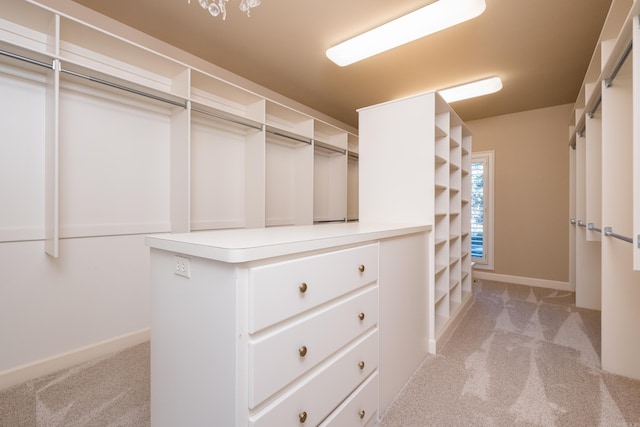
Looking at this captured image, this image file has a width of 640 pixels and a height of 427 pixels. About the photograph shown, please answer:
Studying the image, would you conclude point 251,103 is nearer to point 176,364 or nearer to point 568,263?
point 176,364

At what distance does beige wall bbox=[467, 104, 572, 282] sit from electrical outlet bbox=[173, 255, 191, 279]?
4.79m

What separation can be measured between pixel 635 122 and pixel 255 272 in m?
1.71

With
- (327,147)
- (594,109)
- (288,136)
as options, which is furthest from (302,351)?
(327,147)

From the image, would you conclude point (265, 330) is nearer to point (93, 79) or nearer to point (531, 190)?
point (93, 79)

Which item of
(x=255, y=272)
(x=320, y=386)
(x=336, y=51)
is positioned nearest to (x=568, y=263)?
(x=336, y=51)

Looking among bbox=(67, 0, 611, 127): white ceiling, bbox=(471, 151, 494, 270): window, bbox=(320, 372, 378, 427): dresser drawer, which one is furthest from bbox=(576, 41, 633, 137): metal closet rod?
bbox=(471, 151, 494, 270): window

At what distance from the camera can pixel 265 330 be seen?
3.01 ft

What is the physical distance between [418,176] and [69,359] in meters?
2.80

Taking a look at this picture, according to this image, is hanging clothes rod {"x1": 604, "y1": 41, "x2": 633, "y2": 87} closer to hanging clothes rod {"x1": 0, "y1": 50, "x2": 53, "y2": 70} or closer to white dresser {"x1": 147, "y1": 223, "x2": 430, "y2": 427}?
white dresser {"x1": 147, "y1": 223, "x2": 430, "y2": 427}

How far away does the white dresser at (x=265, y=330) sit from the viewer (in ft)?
2.82

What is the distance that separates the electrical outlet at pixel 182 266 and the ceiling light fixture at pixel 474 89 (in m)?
3.46

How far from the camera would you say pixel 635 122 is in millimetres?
1248

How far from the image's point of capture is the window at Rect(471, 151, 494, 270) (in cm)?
456

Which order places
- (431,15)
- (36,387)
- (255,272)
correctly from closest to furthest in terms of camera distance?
(255,272) → (36,387) → (431,15)
